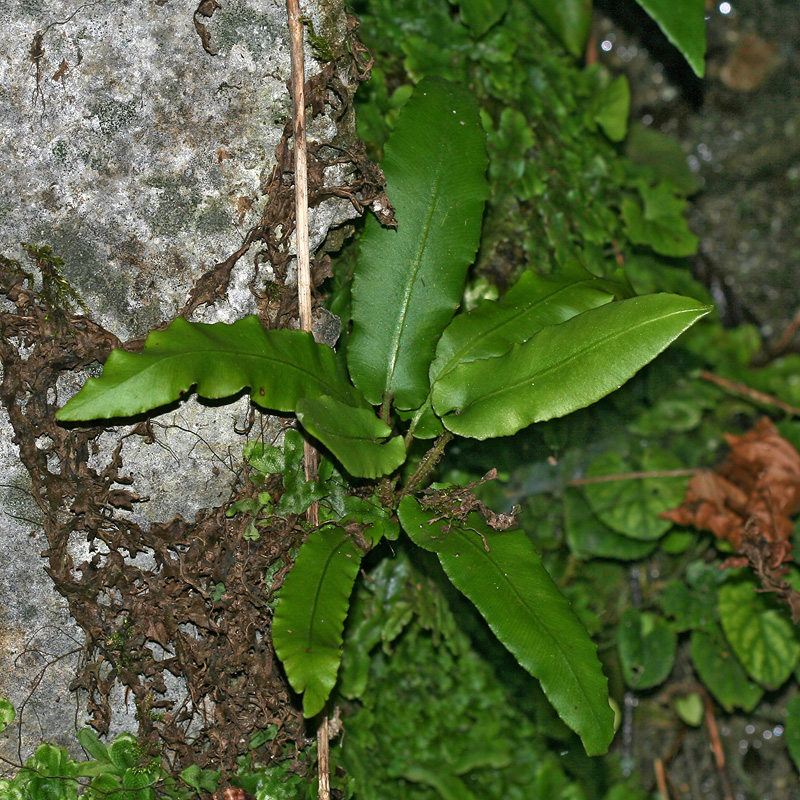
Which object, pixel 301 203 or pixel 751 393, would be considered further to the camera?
pixel 751 393

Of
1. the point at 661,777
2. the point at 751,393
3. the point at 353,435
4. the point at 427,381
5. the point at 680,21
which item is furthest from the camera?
the point at 751,393

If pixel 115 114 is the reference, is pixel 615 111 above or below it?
above

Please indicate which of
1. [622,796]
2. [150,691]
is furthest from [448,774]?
[150,691]

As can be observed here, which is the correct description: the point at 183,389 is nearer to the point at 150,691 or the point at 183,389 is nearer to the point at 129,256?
the point at 129,256

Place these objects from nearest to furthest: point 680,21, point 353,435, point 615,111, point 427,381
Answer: point 353,435 → point 427,381 → point 680,21 → point 615,111

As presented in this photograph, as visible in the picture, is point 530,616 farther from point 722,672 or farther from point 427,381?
point 722,672

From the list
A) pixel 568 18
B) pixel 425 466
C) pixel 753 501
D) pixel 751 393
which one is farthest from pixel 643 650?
pixel 568 18

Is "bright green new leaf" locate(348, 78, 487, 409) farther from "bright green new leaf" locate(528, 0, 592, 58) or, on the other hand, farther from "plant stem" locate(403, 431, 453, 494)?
"bright green new leaf" locate(528, 0, 592, 58)

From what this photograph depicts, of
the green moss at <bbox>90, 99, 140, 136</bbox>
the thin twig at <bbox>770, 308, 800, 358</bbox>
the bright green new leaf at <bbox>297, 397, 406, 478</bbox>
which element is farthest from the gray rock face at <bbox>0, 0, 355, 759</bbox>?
the thin twig at <bbox>770, 308, 800, 358</bbox>
